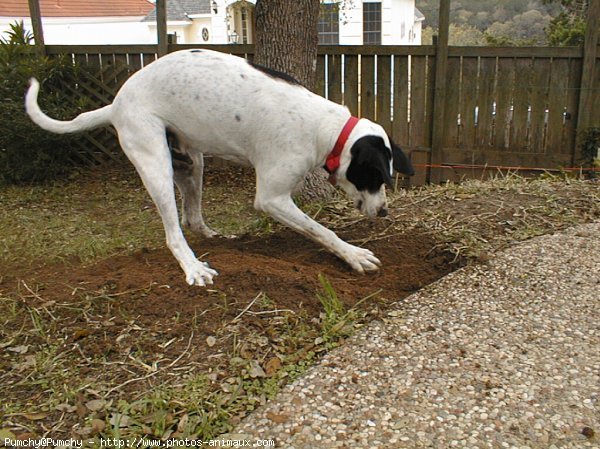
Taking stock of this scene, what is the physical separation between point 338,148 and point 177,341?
5.18ft

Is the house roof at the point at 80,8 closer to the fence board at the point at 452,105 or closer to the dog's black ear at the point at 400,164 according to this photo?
the fence board at the point at 452,105

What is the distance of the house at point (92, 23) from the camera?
70.0 ft

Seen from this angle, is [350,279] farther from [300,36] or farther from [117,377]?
[300,36]

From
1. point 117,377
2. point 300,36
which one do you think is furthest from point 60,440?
point 300,36

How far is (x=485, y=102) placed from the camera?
25.8 feet

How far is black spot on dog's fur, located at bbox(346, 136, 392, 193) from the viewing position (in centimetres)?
376

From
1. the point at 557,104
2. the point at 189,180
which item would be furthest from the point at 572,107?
the point at 189,180

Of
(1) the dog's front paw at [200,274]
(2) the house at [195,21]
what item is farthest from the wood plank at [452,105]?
(2) the house at [195,21]

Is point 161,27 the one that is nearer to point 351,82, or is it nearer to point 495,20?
point 351,82

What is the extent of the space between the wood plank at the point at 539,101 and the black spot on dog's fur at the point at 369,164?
4638mm

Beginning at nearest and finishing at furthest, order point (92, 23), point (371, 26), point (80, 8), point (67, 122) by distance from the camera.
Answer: point (67, 122) → point (371, 26) → point (92, 23) → point (80, 8)

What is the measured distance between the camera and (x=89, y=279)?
12.4 ft

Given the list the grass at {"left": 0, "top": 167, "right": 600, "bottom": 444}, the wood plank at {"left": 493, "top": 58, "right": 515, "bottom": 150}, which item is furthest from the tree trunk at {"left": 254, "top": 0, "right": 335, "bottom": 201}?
the wood plank at {"left": 493, "top": 58, "right": 515, "bottom": 150}

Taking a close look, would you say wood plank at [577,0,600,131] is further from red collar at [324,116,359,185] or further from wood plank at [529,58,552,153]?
red collar at [324,116,359,185]
